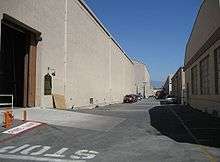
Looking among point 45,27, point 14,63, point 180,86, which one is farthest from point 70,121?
point 180,86

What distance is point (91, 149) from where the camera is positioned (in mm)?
13609

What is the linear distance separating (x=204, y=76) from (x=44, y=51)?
53.9ft

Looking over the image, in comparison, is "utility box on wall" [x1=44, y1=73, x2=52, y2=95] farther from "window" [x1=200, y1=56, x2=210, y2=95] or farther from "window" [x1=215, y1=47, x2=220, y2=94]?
"window" [x1=200, y1=56, x2=210, y2=95]

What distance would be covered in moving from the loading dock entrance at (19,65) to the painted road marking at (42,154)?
15841 mm

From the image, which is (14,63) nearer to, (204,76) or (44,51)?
(44,51)

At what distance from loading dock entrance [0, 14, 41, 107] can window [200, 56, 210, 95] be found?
1562cm

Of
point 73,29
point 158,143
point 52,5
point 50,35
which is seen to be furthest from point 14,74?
point 158,143

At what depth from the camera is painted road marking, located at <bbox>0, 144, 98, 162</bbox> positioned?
39.1ft

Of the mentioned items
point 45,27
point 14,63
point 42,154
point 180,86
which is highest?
point 45,27

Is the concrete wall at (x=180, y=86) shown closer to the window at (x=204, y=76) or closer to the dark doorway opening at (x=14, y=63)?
the window at (x=204, y=76)

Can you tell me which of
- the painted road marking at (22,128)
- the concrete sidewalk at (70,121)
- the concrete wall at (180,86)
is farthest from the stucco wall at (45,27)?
the concrete wall at (180,86)

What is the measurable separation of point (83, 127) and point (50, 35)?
13870mm

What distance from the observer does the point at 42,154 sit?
12.6m

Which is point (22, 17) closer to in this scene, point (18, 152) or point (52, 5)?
point (52, 5)
